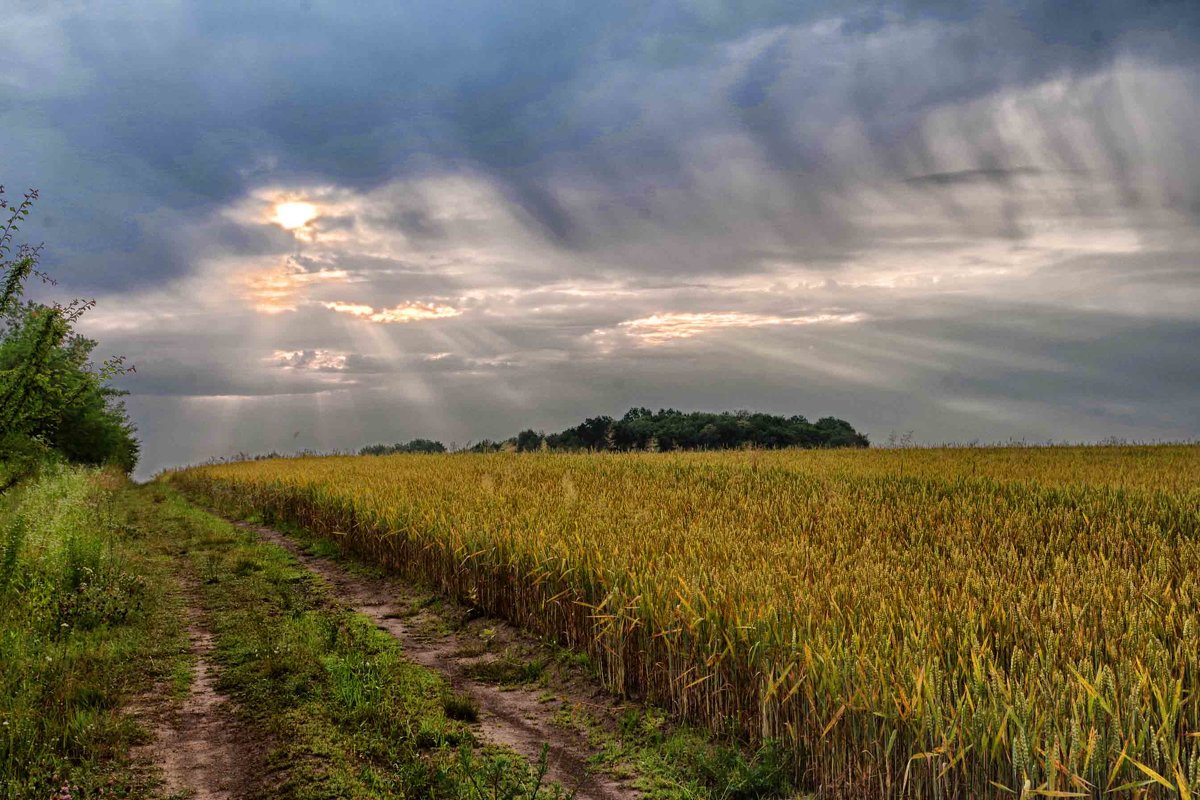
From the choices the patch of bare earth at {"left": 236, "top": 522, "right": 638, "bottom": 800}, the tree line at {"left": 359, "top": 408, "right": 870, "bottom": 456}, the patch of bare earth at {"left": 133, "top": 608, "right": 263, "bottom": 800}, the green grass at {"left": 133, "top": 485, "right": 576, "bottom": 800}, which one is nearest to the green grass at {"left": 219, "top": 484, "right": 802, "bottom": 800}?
the patch of bare earth at {"left": 236, "top": 522, "right": 638, "bottom": 800}

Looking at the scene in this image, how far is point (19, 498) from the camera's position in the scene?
20125mm

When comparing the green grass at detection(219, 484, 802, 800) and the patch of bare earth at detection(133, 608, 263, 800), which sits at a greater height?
the green grass at detection(219, 484, 802, 800)

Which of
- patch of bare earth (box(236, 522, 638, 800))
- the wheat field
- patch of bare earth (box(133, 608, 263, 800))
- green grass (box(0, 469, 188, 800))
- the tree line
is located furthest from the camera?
the tree line

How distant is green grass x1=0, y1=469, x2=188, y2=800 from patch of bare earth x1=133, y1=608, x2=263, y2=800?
23 centimetres

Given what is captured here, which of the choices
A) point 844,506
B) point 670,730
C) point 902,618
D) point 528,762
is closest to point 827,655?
point 902,618

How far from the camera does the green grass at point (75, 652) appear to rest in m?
6.87

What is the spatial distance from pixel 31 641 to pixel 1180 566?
14.7 metres

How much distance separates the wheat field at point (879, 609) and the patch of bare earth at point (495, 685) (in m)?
0.39

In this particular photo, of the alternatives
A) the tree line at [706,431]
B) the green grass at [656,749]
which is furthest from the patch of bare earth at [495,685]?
the tree line at [706,431]

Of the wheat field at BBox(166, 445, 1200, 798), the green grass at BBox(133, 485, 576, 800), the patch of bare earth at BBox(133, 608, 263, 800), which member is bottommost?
→ the patch of bare earth at BBox(133, 608, 263, 800)

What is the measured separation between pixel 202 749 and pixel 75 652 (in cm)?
364

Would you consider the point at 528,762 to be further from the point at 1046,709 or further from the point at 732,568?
the point at 1046,709

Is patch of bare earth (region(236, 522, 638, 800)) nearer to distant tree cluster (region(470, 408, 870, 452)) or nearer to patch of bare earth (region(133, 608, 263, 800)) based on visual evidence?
patch of bare earth (region(133, 608, 263, 800))

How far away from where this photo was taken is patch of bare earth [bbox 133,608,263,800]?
6.67 meters
